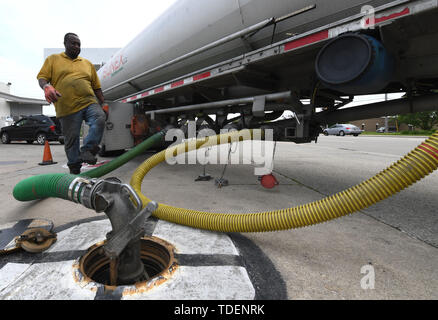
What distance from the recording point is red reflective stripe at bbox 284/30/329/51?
1971 mm

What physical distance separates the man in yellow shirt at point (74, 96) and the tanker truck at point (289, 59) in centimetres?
125

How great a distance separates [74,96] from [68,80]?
0.57ft

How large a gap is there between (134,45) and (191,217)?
411 centimetres

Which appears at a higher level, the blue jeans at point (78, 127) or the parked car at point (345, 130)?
the blue jeans at point (78, 127)

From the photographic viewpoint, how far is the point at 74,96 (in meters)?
2.76

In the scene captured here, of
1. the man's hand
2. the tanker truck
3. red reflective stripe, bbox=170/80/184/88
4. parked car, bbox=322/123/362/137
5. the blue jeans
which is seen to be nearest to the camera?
the tanker truck

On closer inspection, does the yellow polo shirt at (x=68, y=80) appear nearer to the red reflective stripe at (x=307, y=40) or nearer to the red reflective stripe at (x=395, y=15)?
the red reflective stripe at (x=307, y=40)

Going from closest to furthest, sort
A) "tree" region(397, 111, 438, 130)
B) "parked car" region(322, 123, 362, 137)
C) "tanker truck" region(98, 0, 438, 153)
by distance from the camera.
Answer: "tanker truck" region(98, 0, 438, 153)
"parked car" region(322, 123, 362, 137)
"tree" region(397, 111, 438, 130)

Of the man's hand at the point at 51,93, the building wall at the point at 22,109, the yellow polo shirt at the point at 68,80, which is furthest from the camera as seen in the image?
the building wall at the point at 22,109

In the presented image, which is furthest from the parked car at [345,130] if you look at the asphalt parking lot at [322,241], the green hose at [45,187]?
the green hose at [45,187]

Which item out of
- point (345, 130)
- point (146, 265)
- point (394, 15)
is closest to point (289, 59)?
point (394, 15)

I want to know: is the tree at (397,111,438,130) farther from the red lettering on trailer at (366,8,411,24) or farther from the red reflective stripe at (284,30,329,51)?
the red lettering on trailer at (366,8,411,24)

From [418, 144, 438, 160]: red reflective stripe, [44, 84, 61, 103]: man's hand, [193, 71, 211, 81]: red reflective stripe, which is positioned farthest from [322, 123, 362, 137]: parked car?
[44, 84, 61, 103]: man's hand

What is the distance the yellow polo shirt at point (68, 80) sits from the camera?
2.70m
